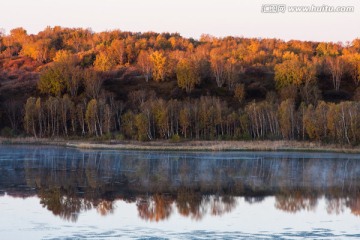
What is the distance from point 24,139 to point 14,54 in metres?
63.6

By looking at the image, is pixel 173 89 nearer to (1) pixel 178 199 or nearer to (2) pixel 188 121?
(2) pixel 188 121

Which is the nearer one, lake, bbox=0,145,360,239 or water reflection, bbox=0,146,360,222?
lake, bbox=0,145,360,239

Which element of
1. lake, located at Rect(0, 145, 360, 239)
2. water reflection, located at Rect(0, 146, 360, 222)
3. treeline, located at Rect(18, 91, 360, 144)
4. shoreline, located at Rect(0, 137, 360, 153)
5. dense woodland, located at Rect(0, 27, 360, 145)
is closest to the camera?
lake, located at Rect(0, 145, 360, 239)

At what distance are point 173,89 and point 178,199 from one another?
225 feet

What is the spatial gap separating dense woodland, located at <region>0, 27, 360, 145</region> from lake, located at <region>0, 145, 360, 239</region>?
22.8m

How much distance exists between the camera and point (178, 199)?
28.5 meters

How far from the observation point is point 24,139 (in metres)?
73.0

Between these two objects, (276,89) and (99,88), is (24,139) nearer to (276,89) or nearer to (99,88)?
(99,88)

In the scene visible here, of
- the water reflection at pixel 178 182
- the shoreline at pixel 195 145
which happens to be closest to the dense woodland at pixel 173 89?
the shoreline at pixel 195 145

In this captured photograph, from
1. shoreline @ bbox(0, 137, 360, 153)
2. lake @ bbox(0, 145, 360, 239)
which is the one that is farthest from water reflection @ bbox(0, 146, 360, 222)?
shoreline @ bbox(0, 137, 360, 153)

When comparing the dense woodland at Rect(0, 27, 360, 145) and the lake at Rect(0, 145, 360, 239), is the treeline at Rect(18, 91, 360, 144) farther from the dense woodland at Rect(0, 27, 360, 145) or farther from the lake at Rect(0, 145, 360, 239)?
the lake at Rect(0, 145, 360, 239)

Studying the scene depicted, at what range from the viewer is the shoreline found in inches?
2341

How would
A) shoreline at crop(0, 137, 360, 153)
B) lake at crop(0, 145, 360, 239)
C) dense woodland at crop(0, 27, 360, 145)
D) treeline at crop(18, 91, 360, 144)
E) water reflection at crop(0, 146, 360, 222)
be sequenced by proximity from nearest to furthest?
1. lake at crop(0, 145, 360, 239)
2. water reflection at crop(0, 146, 360, 222)
3. shoreline at crop(0, 137, 360, 153)
4. treeline at crop(18, 91, 360, 144)
5. dense woodland at crop(0, 27, 360, 145)

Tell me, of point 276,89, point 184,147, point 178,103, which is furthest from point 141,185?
point 276,89
